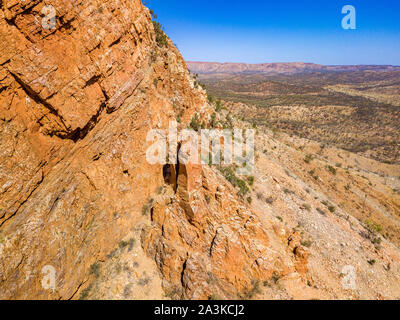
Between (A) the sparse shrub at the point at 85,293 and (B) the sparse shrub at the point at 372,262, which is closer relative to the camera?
(A) the sparse shrub at the point at 85,293

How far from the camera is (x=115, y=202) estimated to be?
9961 millimetres

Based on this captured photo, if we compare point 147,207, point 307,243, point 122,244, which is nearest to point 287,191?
point 307,243

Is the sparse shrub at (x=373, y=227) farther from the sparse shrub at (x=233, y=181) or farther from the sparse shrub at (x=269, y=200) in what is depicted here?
the sparse shrub at (x=233, y=181)

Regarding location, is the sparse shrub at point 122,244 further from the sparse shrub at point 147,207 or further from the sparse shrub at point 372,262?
the sparse shrub at point 372,262

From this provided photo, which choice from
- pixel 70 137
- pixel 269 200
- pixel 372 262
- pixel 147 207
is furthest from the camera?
pixel 269 200

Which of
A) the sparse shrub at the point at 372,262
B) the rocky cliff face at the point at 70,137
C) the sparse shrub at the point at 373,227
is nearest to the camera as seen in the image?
the rocky cliff face at the point at 70,137

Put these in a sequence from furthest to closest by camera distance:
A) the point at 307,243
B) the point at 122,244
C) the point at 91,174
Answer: the point at 307,243
the point at 122,244
the point at 91,174

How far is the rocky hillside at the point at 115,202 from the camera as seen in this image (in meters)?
6.81

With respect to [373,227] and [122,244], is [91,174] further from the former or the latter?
[373,227]

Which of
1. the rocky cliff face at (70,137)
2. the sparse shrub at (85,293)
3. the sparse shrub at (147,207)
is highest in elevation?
the rocky cliff face at (70,137)

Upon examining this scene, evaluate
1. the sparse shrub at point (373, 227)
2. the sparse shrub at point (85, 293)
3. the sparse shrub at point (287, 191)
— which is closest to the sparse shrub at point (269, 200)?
the sparse shrub at point (287, 191)

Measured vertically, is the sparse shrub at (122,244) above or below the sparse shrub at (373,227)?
above

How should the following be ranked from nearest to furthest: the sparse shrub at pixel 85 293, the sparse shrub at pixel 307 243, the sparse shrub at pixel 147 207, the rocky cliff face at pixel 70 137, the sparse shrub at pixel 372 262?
the rocky cliff face at pixel 70 137 < the sparse shrub at pixel 85 293 < the sparse shrub at pixel 147 207 < the sparse shrub at pixel 307 243 < the sparse shrub at pixel 372 262
